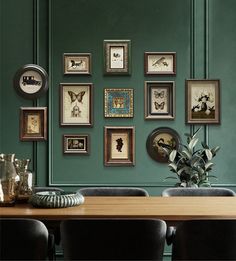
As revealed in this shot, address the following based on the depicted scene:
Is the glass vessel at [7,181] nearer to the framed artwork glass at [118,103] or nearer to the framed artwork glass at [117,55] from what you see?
the framed artwork glass at [118,103]

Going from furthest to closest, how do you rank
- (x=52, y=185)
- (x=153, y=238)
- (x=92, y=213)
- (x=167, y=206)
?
(x=52, y=185) < (x=167, y=206) < (x=92, y=213) < (x=153, y=238)

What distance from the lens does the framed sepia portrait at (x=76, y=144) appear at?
3.55 metres

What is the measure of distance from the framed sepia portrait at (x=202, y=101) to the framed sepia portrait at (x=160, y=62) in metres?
0.20

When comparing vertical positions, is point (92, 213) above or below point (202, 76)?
below

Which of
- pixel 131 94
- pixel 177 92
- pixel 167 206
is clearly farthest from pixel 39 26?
pixel 167 206

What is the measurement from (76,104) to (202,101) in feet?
3.83

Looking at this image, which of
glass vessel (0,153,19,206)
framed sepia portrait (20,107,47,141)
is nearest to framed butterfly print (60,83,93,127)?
framed sepia portrait (20,107,47,141)

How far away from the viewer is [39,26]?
141 inches

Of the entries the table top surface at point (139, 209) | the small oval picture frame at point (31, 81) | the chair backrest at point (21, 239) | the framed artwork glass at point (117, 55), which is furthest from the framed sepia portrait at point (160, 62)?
the chair backrest at point (21, 239)

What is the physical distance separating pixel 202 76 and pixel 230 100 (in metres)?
0.34

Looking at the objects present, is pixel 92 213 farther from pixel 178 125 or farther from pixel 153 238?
pixel 178 125

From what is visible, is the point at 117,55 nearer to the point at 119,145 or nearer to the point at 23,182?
the point at 119,145

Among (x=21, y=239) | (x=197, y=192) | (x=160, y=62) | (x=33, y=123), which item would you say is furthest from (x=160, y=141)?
(x=21, y=239)

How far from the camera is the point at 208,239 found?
4.99 feet
